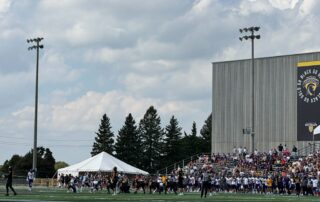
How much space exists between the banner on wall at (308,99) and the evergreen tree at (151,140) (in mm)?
49429

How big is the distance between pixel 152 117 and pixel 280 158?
59387 millimetres

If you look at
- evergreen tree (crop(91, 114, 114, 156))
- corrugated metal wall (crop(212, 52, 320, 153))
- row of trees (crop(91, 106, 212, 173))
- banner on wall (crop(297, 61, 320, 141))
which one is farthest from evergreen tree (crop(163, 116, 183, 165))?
banner on wall (crop(297, 61, 320, 141))

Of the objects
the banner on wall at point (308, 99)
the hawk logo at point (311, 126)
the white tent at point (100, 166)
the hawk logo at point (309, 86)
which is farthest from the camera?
the hawk logo at point (309, 86)

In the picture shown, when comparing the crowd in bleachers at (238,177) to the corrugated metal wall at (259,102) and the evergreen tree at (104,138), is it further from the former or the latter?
the evergreen tree at (104,138)

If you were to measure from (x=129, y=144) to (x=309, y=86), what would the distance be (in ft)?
165

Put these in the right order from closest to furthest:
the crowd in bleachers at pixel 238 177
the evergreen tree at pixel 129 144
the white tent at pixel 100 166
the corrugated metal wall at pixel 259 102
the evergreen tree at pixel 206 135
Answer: the crowd in bleachers at pixel 238 177, the white tent at pixel 100 166, the corrugated metal wall at pixel 259 102, the evergreen tree at pixel 129 144, the evergreen tree at pixel 206 135

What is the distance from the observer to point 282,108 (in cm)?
6950

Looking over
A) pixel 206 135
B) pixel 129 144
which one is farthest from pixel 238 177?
pixel 206 135

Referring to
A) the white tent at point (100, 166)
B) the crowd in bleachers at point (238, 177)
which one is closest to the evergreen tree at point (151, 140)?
the crowd in bleachers at point (238, 177)

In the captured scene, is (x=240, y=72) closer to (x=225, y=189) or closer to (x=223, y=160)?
(x=223, y=160)

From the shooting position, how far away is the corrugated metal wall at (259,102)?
225ft

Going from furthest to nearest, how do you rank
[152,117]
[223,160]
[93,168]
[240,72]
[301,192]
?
[152,117], [240,72], [223,160], [93,168], [301,192]

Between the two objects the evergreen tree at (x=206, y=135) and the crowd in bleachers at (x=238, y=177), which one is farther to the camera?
the evergreen tree at (x=206, y=135)

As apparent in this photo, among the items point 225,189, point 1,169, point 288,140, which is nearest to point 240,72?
point 288,140
